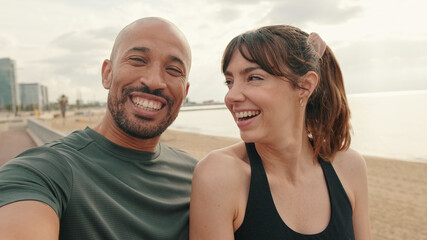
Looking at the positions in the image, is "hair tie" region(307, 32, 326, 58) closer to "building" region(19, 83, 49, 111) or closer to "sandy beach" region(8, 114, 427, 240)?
"sandy beach" region(8, 114, 427, 240)

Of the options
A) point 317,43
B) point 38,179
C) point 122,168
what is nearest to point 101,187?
point 122,168

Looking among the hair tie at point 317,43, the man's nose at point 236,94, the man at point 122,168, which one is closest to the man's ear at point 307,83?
the hair tie at point 317,43

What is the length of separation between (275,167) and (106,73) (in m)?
1.61

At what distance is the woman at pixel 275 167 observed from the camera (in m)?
1.88

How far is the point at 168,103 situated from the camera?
2.42 m

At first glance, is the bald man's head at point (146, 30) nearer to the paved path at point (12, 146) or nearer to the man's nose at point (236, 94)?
the man's nose at point (236, 94)

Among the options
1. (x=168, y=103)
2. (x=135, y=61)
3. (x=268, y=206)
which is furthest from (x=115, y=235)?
(x=135, y=61)

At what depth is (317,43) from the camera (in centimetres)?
227

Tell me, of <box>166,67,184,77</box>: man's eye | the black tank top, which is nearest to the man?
<box>166,67,184,77</box>: man's eye

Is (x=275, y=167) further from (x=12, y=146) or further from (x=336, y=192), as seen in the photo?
(x=12, y=146)

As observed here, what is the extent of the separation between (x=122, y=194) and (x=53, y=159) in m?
0.44

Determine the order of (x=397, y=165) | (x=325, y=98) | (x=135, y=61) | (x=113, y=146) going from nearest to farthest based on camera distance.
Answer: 1. (x=113, y=146)
2. (x=135, y=61)
3. (x=325, y=98)
4. (x=397, y=165)

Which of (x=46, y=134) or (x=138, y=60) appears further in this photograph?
(x=46, y=134)

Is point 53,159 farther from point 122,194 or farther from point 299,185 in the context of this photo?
point 299,185
